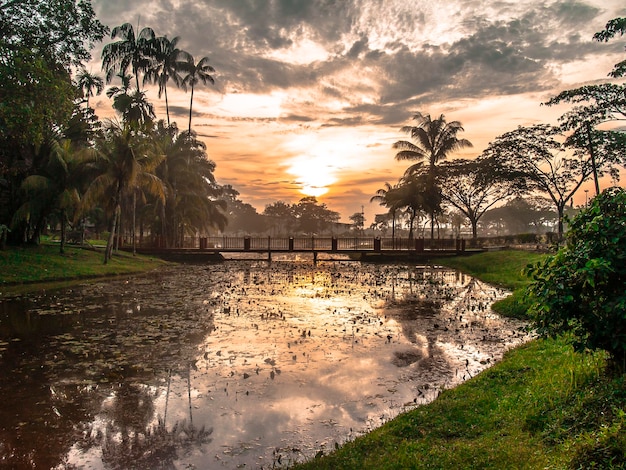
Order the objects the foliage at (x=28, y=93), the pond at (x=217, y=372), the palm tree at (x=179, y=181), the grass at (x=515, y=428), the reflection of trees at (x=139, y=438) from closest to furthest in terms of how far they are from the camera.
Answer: the grass at (x=515, y=428) → the reflection of trees at (x=139, y=438) → the pond at (x=217, y=372) → the foliage at (x=28, y=93) → the palm tree at (x=179, y=181)

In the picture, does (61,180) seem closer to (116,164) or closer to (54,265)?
(116,164)

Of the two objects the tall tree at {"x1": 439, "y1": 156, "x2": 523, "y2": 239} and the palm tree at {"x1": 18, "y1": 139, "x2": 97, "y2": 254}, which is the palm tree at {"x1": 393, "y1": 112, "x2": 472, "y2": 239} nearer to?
the tall tree at {"x1": 439, "y1": 156, "x2": 523, "y2": 239}

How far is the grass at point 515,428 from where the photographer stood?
3.57 meters

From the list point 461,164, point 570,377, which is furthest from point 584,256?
point 461,164

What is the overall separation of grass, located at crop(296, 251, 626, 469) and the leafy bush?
23.9 inches

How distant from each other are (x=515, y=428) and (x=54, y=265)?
24.6 m

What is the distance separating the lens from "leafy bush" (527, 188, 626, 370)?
4230 mm

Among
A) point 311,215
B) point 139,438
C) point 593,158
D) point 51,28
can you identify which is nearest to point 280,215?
point 311,215

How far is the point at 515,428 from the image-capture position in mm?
4402

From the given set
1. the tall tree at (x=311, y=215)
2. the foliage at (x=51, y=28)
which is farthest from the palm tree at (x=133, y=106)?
the tall tree at (x=311, y=215)

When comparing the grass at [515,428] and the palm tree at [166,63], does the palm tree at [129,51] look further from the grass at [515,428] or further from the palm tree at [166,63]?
the grass at [515,428]

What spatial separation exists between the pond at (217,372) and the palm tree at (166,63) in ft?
97.7

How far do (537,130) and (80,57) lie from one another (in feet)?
140

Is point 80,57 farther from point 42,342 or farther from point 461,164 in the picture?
point 461,164
